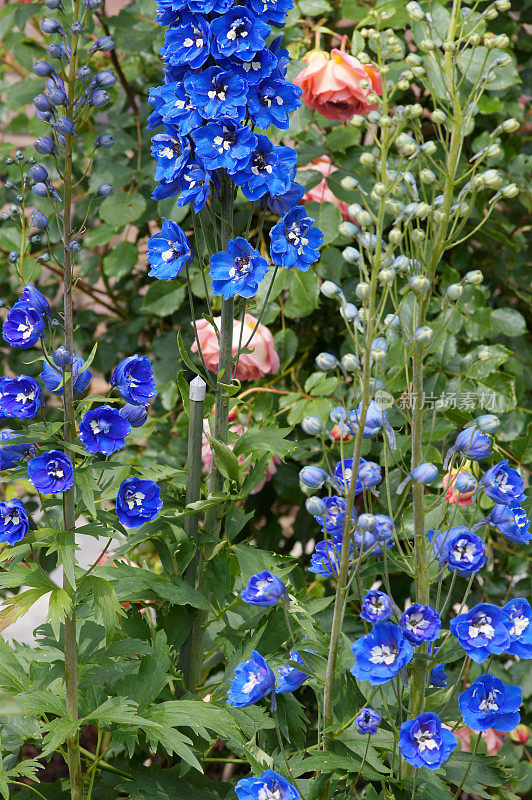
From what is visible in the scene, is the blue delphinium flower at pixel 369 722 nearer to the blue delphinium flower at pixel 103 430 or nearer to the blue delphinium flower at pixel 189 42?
the blue delphinium flower at pixel 103 430

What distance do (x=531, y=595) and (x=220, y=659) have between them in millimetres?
604

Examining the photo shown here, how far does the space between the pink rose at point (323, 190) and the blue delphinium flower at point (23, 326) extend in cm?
71

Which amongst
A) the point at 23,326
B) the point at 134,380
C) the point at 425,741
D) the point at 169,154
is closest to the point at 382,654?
the point at 425,741

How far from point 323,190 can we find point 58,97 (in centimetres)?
67

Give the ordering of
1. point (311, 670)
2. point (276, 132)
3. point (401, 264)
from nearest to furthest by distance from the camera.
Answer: point (401, 264) → point (311, 670) → point (276, 132)

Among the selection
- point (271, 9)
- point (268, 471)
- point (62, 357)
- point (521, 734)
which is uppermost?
point (271, 9)

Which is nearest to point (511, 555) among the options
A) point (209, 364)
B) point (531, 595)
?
point (531, 595)

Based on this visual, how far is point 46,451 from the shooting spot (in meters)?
1.05

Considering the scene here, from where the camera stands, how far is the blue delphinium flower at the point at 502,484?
101 centimetres

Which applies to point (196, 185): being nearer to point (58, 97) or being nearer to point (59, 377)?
point (58, 97)

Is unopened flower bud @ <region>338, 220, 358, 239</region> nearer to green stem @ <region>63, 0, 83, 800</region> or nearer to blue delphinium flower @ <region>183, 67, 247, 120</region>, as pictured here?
blue delphinium flower @ <region>183, 67, 247, 120</region>

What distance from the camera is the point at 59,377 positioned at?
3.53 ft

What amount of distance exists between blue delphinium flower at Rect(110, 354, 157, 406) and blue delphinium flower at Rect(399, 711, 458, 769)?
1.63ft

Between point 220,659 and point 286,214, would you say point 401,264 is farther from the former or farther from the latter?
point 220,659
